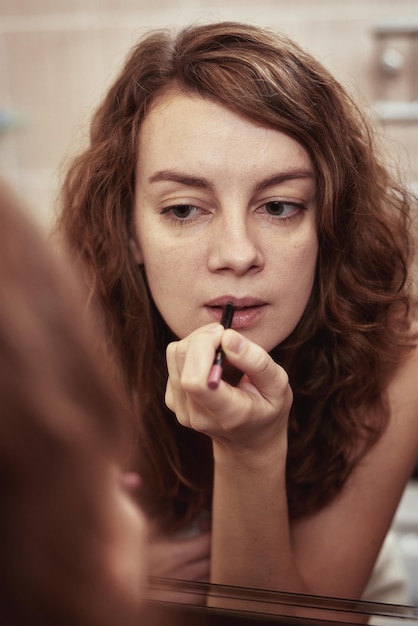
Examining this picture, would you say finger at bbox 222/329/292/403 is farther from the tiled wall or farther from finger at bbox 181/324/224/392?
the tiled wall

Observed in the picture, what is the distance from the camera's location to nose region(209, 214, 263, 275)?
17.7 inches

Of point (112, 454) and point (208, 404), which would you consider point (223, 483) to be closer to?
point (208, 404)

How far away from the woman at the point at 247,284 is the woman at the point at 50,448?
0.48 ft

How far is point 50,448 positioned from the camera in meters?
0.25

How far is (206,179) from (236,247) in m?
0.05

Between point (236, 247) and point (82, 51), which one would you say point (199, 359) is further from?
point (82, 51)

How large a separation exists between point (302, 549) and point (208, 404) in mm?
196

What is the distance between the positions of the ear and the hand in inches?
3.5

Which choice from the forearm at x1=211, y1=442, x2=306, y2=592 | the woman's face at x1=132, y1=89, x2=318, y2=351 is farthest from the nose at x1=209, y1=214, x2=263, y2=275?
the forearm at x1=211, y1=442, x2=306, y2=592

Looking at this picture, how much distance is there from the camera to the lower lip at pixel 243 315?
1.54 feet

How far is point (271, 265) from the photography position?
1.55ft

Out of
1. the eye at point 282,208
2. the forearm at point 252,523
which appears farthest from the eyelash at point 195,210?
the forearm at point 252,523

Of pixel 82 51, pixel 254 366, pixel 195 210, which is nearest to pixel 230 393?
pixel 254 366

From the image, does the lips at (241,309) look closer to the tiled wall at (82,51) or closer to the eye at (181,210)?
the eye at (181,210)
